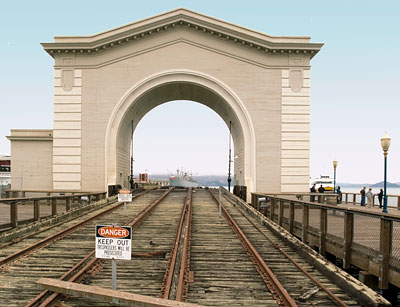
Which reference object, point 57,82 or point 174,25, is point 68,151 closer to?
point 57,82

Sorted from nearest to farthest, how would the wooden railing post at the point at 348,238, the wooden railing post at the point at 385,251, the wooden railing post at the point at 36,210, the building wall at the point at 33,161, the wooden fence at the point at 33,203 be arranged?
→ the wooden railing post at the point at 385,251, the wooden railing post at the point at 348,238, the wooden fence at the point at 33,203, the wooden railing post at the point at 36,210, the building wall at the point at 33,161

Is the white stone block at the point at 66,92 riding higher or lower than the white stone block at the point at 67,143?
higher

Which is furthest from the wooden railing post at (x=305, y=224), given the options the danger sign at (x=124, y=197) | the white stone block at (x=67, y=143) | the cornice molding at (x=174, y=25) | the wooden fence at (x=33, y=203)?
the white stone block at (x=67, y=143)

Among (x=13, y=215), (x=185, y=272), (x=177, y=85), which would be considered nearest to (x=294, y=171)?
(x=177, y=85)

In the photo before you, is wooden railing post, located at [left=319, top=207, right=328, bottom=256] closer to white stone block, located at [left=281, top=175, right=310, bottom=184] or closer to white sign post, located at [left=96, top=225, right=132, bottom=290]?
white sign post, located at [left=96, top=225, right=132, bottom=290]

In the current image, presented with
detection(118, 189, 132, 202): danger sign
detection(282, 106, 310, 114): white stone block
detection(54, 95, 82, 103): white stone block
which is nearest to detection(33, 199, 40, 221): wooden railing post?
detection(118, 189, 132, 202): danger sign

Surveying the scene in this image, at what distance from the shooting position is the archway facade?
84.0 feet

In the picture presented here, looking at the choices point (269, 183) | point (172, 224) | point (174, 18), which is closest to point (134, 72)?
point (174, 18)

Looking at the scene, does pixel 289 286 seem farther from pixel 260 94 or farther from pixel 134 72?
pixel 134 72

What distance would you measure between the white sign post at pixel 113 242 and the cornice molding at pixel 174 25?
22.3 metres

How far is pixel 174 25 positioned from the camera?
25984 millimetres

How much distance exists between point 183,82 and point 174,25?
418 cm

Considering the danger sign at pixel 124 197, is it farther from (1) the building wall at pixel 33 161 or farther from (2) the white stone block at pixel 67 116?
(1) the building wall at pixel 33 161

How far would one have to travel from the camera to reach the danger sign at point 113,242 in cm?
581
